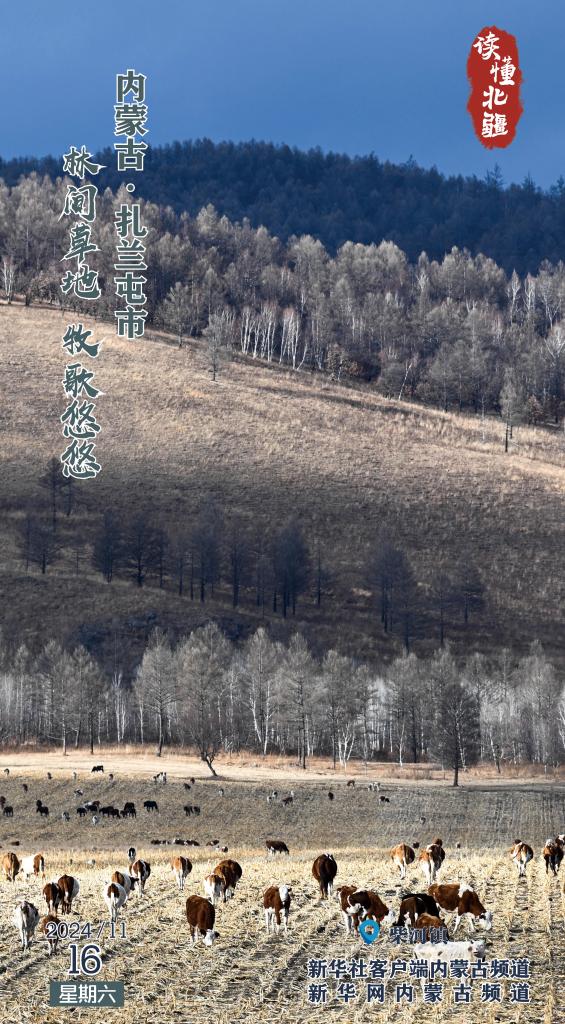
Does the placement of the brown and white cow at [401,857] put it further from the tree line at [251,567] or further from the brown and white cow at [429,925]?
the tree line at [251,567]

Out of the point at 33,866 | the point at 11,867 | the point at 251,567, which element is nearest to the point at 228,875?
the point at 33,866

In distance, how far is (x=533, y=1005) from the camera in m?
15.8

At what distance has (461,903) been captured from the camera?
1988 cm

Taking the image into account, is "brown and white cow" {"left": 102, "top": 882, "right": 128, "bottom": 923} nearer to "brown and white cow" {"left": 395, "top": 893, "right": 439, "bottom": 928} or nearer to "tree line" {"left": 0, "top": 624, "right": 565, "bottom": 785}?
"brown and white cow" {"left": 395, "top": 893, "right": 439, "bottom": 928}

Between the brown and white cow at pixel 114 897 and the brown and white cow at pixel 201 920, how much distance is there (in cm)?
194

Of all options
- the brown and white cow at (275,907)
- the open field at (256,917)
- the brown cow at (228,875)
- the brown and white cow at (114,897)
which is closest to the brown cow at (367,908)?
the open field at (256,917)

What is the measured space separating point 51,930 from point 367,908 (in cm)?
555

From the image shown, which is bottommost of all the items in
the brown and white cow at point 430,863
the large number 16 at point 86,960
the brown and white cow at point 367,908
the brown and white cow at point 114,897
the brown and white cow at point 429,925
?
the brown and white cow at point 430,863

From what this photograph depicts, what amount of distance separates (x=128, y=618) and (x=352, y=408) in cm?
7063

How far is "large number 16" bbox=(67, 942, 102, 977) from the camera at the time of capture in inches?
690

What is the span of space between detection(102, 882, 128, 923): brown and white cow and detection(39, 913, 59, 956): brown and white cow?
4.76 ft

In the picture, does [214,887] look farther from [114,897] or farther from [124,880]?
[114,897]

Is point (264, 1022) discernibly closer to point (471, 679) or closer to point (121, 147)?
point (121, 147)

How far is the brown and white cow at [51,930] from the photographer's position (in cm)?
1922
